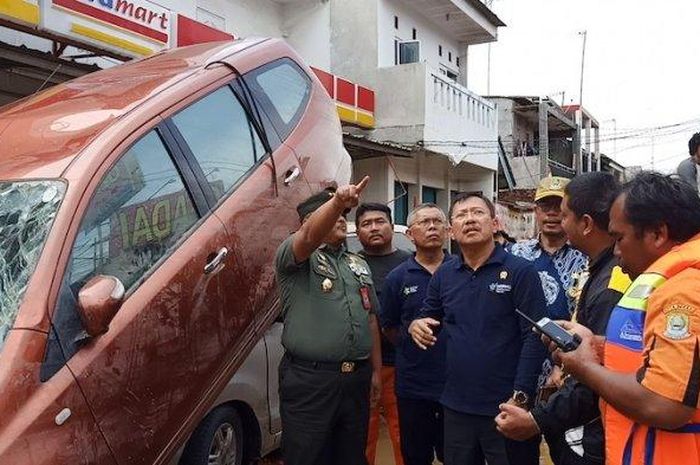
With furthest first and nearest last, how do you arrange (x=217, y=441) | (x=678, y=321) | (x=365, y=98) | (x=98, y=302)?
1. (x=365, y=98)
2. (x=217, y=441)
3. (x=98, y=302)
4. (x=678, y=321)

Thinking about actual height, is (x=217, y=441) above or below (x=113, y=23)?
below

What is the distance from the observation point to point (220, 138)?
340cm

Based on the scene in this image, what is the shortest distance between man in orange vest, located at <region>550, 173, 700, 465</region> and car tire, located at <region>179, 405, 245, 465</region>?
7.28ft

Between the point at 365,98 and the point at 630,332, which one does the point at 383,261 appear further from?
the point at 365,98

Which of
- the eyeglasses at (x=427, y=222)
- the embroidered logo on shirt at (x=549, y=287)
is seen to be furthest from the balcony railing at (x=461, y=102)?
the embroidered logo on shirt at (x=549, y=287)

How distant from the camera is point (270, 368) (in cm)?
405

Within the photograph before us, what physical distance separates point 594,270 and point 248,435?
97.0 inches

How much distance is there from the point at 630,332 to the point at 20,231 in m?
1.99

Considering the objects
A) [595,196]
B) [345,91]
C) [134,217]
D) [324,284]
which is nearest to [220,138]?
[134,217]

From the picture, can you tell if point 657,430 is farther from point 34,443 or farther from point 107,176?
point 107,176

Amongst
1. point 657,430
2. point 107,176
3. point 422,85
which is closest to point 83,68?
point 107,176

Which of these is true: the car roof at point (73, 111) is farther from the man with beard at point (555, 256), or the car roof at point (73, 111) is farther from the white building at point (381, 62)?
the white building at point (381, 62)

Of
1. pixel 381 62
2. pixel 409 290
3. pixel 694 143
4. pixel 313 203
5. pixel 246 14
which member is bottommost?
pixel 409 290

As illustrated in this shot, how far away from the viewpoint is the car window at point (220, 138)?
319 centimetres
